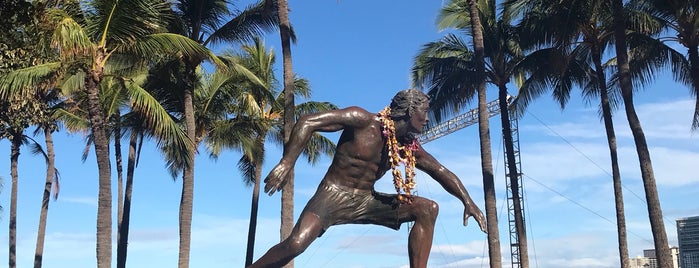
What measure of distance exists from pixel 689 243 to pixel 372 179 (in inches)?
2288

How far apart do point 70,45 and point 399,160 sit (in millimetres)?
6157

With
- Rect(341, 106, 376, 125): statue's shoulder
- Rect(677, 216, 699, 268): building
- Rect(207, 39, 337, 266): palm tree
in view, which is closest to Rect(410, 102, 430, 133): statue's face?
Rect(341, 106, 376, 125): statue's shoulder

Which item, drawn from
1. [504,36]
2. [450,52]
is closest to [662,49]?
[504,36]

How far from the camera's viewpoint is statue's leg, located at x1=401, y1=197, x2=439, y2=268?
741cm

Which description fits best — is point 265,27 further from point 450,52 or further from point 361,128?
point 361,128

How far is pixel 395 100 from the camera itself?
Result: 24.5 feet

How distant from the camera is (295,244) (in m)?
7.03

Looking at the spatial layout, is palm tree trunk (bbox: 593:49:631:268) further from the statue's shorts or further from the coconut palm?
the statue's shorts

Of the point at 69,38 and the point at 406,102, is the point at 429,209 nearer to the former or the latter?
the point at 406,102

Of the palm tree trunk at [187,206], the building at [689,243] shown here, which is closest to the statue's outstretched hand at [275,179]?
the palm tree trunk at [187,206]

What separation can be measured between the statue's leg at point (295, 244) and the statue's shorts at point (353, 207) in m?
0.11

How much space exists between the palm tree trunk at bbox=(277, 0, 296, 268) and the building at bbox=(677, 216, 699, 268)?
51.1m

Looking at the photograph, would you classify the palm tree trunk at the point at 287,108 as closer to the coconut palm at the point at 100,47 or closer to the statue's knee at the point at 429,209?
the coconut palm at the point at 100,47

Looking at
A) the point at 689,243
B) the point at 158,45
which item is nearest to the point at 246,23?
the point at 158,45
